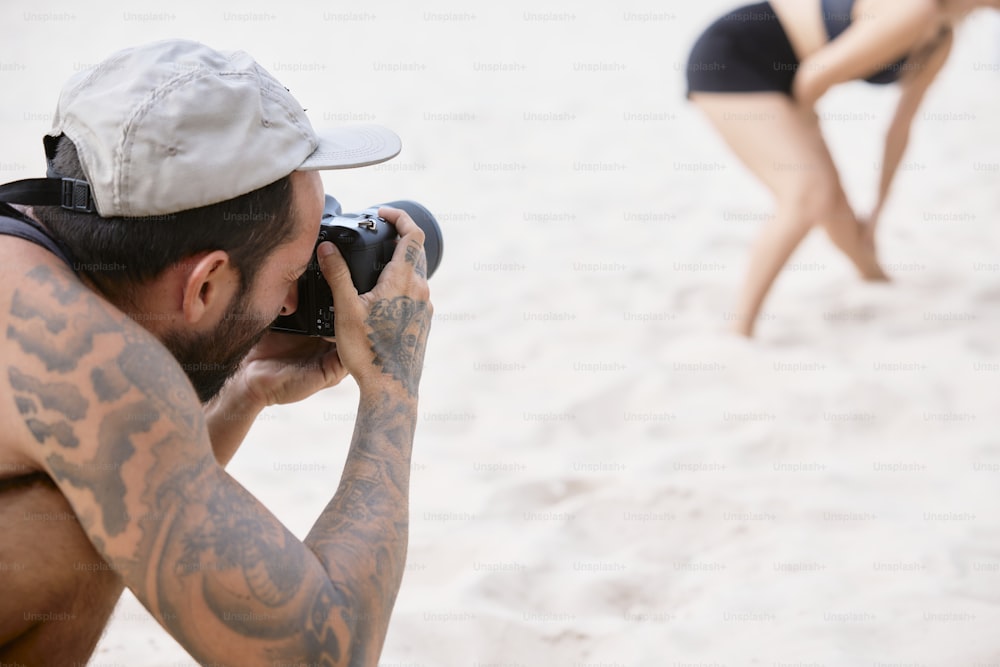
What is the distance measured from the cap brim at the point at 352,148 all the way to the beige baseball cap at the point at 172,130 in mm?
29

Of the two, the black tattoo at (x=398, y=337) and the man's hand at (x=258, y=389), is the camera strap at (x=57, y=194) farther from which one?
the man's hand at (x=258, y=389)

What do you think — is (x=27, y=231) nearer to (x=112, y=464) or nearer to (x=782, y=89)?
(x=112, y=464)

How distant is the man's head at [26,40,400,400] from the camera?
1.16 meters

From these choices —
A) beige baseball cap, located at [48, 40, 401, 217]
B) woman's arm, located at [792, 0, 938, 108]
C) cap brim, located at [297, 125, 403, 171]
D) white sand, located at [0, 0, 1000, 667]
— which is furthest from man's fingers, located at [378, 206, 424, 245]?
woman's arm, located at [792, 0, 938, 108]

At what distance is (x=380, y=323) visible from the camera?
4.72 ft

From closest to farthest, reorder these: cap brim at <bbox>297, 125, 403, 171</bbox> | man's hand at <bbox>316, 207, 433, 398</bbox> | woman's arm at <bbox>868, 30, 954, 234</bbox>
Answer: cap brim at <bbox>297, 125, 403, 171</bbox>, man's hand at <bbox>316, 207, 433, 398</bbox>, woman's arm at <bbox>868, 30, 954, 234</bbox>

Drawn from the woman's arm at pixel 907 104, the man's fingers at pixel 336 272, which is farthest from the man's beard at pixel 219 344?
the woman's arm at pixel 907 104

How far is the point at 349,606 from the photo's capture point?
1.18 meters

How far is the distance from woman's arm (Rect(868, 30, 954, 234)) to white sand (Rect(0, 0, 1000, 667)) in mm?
365

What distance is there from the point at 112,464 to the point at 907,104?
123 inches

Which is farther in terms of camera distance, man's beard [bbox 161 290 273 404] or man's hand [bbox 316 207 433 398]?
man's hand [bbox 316 207 433 398]

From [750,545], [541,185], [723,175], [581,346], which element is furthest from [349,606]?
[723,175]

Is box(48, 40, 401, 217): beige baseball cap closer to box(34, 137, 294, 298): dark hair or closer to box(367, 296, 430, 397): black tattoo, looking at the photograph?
box(34, 137, 294, 298): dark hair

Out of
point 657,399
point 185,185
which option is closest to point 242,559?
point 185,185
